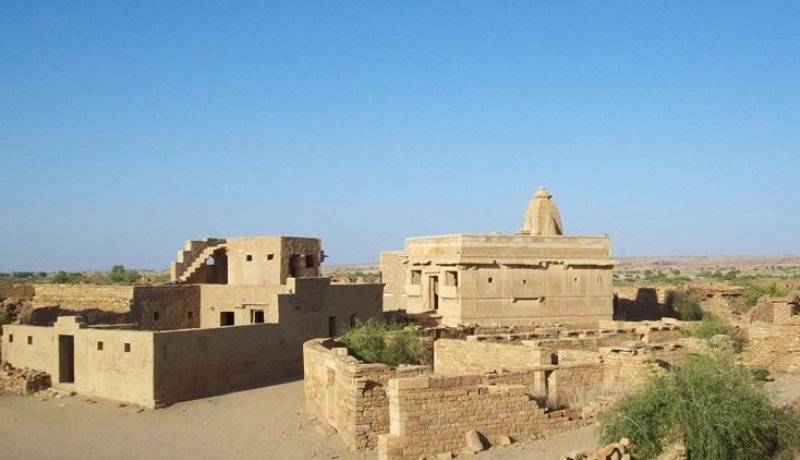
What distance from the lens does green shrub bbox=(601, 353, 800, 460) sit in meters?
9.77

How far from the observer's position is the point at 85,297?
26.2 metres

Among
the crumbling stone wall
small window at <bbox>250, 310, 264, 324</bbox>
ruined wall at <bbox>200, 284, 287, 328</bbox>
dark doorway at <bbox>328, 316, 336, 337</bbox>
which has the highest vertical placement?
ruined wall at <bbox>200, 284, 287, 328</bbox>

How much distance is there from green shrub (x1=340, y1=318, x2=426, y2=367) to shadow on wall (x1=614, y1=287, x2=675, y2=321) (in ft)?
65.6

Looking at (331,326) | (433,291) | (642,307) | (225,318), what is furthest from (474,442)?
(642,307)

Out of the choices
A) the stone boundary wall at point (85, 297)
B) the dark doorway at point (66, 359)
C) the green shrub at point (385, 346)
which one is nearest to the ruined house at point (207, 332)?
the dark doorway at point (66, 359)

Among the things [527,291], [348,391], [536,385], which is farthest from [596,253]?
[348,391]

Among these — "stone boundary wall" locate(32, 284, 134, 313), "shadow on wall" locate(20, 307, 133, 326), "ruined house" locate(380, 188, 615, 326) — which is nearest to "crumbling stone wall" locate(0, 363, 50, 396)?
"shadow on wall" locate(20, 307, 133, 326)

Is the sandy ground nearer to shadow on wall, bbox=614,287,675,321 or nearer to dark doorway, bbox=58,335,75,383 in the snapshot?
dark doorway, bbox=58,335,75,383

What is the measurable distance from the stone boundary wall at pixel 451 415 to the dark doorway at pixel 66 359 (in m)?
11.3

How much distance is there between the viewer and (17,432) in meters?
15.9

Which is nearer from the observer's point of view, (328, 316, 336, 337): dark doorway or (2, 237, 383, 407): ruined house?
(2, 237, 383, 407): ruined house

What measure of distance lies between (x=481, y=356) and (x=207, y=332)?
637cm

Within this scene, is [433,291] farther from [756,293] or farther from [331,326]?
[756,293]

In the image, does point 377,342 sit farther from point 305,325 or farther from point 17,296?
point 17,296
